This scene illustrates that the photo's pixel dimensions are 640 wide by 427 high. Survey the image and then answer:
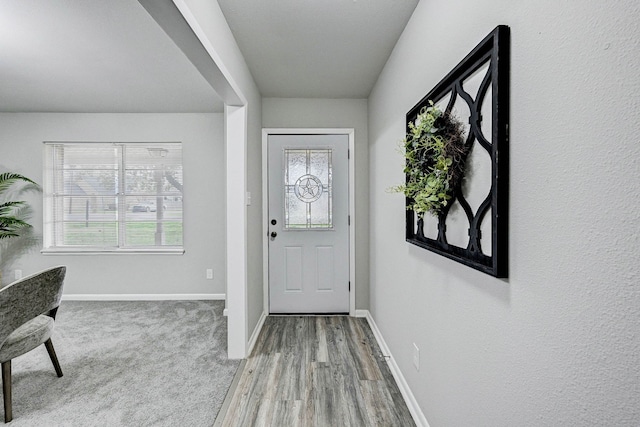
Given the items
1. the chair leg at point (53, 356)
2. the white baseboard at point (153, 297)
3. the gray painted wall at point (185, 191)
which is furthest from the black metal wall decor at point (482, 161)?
the white baseboard at point (153, 297)

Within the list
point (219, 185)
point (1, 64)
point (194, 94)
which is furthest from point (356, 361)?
point (1, 64)

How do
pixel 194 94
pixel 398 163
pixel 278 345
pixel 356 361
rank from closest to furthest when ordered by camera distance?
1. pixel 398 163
2. pixel 356 361
3. pixel 278 345
4. pixel 194 94

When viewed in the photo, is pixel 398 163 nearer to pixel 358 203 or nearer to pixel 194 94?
pixel 358 203

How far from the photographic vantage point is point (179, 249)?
4.04 meters

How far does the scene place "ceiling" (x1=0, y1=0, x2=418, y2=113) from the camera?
191 centimetres

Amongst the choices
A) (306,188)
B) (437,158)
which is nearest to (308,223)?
(306,188)

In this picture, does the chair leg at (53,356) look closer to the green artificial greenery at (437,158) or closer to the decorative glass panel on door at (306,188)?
the decorative glass panel on door at (306,188)

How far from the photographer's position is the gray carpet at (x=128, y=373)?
1.87 meters

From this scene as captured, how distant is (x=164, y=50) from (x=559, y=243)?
2740 millimetres

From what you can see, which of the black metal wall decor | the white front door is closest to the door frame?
the white front door

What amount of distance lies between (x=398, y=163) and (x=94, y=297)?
4.14m

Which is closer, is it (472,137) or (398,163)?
(472,137)

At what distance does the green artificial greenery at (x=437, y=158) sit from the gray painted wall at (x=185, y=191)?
9.81 ft

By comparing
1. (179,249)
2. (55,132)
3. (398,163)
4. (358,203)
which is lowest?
(179,249)
